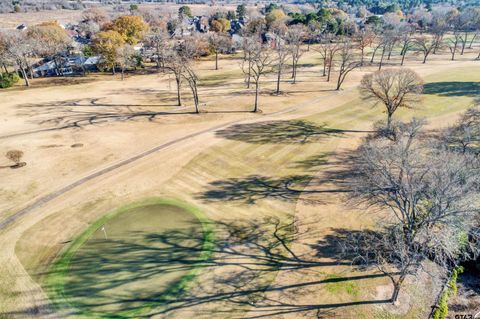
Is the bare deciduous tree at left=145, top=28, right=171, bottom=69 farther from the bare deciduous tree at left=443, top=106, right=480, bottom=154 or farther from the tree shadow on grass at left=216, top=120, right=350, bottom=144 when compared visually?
the bare deciduous tree at left=443, top=106, right=480, bottom=154

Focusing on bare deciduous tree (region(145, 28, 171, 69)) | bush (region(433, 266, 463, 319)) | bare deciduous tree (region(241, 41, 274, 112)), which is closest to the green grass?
bush (region(433, 266, 463, 319))

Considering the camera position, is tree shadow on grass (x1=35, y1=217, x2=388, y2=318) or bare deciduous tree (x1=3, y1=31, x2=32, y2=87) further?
bare deciduous tree (x1=3, y1=31, x2=32, y2=87)

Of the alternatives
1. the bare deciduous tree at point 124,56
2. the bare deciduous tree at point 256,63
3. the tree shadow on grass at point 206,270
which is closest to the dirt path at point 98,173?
the bare deciduous tree at point 256,63

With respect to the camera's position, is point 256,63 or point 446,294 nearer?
point 446,294

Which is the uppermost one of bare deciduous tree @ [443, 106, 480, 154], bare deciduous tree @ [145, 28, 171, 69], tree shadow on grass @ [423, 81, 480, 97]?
bare deciduous tree @ [145, 28, 171, 69]

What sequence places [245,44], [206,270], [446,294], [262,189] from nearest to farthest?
1. [446,294]
2. [206,270]
3. [262,189]
4. [245,44]

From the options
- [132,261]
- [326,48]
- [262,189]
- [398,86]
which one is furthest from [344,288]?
[326,48]

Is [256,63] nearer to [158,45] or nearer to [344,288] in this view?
[158,45]
